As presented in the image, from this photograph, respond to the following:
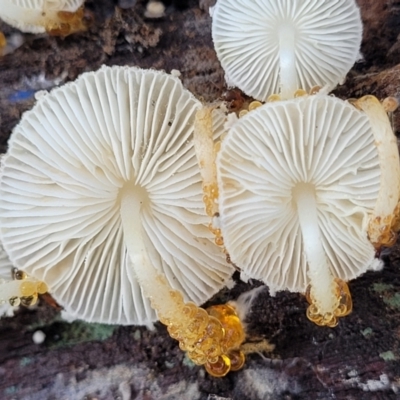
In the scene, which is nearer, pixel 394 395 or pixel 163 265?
pixel 394 395

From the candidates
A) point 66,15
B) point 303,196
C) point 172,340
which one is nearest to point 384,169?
point 303,196

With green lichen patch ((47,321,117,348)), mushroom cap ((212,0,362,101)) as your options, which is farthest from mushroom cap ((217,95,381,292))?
green lichen patch ((47,321,117,348))

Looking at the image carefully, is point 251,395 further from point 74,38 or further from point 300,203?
point 74,38

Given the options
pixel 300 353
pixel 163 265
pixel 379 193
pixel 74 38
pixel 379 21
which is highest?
pixel 74 38

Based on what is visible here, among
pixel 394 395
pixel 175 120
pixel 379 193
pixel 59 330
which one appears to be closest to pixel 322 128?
pixel 379 193

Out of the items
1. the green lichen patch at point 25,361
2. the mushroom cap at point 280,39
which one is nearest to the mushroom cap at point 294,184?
the mushroom cap at point 280,39
